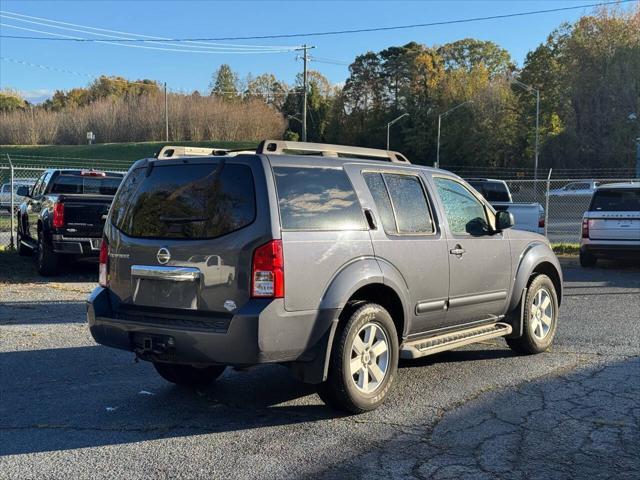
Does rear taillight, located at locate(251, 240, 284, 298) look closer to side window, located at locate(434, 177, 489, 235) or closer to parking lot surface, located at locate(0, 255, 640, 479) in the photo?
parking lot surface, located at locate(0, 255, 640, 479)

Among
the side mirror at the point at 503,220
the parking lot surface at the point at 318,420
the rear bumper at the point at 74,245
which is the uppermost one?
the side mirror at the point at 503,220

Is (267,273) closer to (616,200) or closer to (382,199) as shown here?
(382,199)

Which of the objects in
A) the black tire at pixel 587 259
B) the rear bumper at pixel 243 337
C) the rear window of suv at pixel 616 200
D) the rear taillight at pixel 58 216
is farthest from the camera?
the black tire at pixel 587 259

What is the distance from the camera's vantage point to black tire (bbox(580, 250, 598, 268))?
1492 centimetres

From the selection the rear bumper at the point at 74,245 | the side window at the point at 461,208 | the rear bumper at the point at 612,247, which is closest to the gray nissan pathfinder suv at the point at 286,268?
the side window at the point at 461,208

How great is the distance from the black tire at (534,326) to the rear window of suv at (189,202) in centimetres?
348

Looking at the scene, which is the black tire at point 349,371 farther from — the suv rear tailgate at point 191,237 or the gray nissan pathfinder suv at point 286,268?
the suv rear tailgate at point 191,237

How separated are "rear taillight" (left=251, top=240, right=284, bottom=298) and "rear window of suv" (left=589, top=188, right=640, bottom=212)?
468 inches

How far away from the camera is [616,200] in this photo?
1465cm

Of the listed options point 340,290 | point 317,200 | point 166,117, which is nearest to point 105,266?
point 317,200

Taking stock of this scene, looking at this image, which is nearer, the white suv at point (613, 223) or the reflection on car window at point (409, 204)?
the reflection on car window at point (409, 204)

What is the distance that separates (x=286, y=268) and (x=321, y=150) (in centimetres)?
136

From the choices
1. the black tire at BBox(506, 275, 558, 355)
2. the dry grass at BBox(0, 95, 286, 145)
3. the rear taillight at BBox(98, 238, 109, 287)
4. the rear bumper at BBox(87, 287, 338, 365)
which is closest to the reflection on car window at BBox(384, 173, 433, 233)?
the rear bumper at BBox(87, 287, 338, 365)

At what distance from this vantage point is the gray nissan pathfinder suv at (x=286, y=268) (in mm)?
4637
